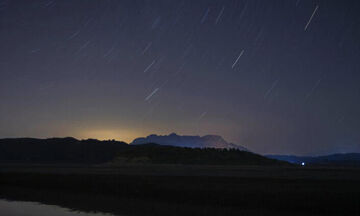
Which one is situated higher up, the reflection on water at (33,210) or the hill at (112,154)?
the hill at (112,154)

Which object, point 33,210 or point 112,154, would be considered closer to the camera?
point 33,210

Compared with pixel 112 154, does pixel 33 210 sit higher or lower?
lower

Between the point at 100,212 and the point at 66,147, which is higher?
the point at 66,147

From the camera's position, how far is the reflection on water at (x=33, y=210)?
18800 millimetres

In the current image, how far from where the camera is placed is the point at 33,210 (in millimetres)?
20156

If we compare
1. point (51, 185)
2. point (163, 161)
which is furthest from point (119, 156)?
point (51, 185)

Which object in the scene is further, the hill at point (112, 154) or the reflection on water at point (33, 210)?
the hill at point (112, 154)

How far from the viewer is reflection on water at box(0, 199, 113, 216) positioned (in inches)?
740

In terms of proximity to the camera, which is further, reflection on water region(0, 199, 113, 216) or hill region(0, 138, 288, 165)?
hill region(0, 138, 288, 165)

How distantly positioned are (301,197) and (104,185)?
56.7ft

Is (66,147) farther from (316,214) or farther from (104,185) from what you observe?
(316,214)

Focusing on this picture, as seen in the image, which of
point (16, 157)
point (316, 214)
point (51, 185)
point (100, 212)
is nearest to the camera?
point (316, 214)

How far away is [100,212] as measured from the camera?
1948 centimetres

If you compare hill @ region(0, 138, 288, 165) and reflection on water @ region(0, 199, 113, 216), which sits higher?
hill @ region(0, 138, 288, 165)
